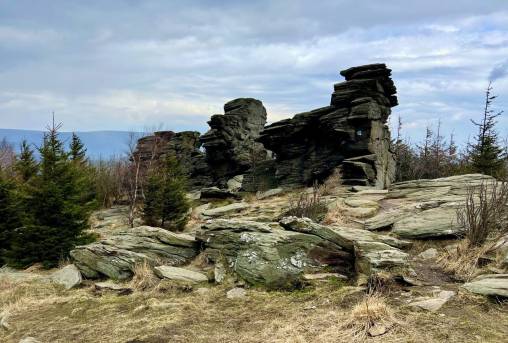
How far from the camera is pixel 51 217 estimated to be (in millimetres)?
15508

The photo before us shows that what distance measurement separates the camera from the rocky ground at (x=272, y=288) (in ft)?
20.1

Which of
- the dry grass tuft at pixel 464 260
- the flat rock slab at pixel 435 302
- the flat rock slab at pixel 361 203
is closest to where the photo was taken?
the flat rock slab at pixel 435 302

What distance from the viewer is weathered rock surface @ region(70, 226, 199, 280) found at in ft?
34.1

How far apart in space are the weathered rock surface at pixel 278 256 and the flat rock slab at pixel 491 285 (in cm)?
245

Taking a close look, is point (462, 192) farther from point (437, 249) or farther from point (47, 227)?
point (47, 227)

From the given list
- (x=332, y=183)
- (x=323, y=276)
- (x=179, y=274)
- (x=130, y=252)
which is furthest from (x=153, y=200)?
(x=323, y=276)

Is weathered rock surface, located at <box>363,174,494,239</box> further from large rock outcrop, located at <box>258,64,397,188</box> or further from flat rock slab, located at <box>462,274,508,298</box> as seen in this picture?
large rock outcrop, located at <box>258,64,397,188</box>

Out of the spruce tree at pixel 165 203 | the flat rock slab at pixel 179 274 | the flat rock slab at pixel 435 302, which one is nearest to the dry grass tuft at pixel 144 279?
the flat rock slab at pixel 179 274

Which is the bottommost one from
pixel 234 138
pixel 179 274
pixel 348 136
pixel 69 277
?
pixel 69 277

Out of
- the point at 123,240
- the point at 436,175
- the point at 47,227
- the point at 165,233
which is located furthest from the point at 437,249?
the point at 436,175

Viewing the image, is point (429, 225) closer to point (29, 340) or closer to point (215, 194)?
point (29, 340)

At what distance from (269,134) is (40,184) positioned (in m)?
18.5

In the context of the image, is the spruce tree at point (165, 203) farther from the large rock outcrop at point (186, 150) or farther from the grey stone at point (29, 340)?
the grey stone at point (29, 340)

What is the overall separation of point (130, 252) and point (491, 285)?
8.01m
